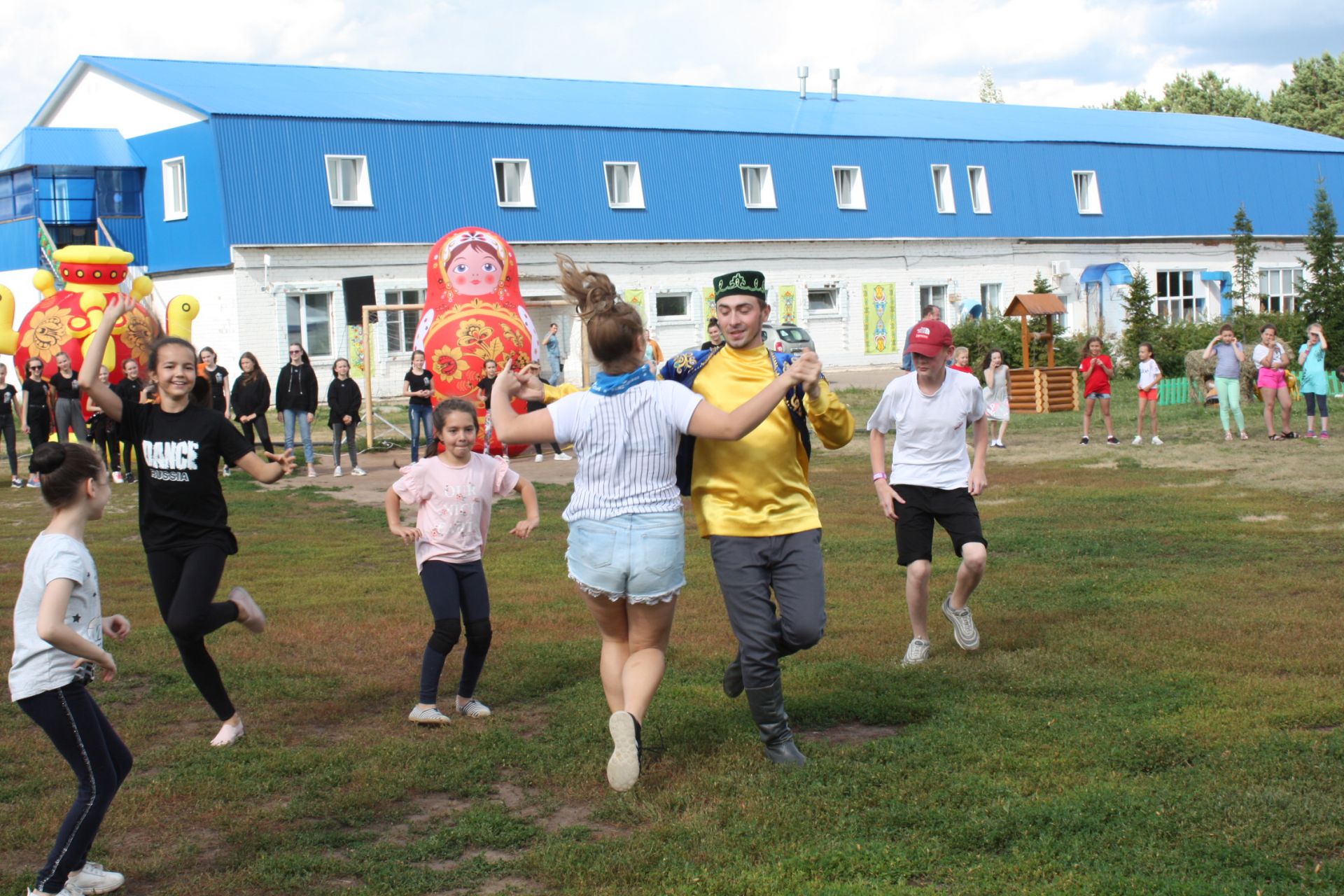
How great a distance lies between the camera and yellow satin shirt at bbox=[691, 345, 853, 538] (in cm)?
601

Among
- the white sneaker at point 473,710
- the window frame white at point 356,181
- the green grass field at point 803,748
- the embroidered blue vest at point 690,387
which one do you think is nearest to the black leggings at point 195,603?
the green grass field at point 803,748

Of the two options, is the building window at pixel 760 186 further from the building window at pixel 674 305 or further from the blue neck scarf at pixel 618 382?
the blue neck scarf at pixel 618 382

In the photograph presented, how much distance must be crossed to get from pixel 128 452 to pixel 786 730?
55.9 ft

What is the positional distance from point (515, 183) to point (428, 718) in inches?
1194

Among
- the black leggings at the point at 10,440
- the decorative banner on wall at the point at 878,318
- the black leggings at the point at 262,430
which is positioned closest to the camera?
the black leggings at the point at 10,440

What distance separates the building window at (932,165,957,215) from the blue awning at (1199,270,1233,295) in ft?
33.7

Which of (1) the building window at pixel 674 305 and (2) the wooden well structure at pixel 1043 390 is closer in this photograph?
(2) the wooden well structure at pixel 1043 390

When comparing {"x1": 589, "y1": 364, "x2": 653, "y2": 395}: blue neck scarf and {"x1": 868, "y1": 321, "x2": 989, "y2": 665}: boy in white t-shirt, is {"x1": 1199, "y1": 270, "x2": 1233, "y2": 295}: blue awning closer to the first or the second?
{"x1": 868, "y1": 321, "x2": 989, "y2": 665}: boy in white t-shirt

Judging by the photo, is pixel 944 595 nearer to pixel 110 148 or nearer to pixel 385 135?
pixel 385 135

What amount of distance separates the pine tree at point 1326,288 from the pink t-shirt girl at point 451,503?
30.2 meters

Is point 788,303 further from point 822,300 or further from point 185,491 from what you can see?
point 185,491

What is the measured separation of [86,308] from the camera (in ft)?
72.3

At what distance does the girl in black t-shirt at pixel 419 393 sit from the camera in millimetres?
20125

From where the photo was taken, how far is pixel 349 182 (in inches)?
1344
